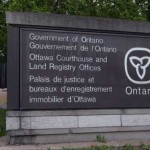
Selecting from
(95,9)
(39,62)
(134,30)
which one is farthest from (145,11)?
(39,62)

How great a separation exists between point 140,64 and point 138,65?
0.22 feet

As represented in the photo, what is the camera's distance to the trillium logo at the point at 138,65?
34.3 feet

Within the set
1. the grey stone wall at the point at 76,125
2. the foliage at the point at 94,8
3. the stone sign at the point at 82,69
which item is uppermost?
the foliage at the point at 94,8

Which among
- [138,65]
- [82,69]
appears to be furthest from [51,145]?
[138,65]

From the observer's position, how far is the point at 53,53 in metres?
9.78

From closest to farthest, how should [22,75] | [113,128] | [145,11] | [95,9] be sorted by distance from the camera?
[22,75] < [113,128] < [95,9] < [145,11]

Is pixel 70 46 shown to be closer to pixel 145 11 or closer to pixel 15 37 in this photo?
pixel 15 37

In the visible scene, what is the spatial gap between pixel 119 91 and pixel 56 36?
200 cm

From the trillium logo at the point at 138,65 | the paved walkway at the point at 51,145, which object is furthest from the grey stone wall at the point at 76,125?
the trillium logo at the point at 138,65

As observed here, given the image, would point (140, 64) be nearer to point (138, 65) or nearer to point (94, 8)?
point (138, 65)

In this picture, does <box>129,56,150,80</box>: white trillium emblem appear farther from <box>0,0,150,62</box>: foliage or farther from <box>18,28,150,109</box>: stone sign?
<box>0,0,150,62</box>: foliage

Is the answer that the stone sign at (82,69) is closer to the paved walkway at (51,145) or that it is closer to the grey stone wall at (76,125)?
the grey stone wall at (76,125)

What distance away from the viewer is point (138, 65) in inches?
416

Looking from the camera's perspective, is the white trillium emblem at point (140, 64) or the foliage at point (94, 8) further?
the foliage at point (94, 8)
